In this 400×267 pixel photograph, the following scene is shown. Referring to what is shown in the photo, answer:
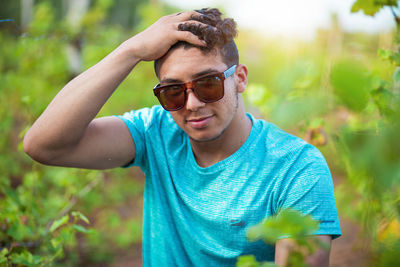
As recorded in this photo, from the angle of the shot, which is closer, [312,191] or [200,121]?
[312,191]

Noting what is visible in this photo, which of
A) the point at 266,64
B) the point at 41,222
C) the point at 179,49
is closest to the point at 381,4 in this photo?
the point at 179,49

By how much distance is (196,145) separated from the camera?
2105mm

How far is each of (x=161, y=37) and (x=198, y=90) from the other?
0.36 m

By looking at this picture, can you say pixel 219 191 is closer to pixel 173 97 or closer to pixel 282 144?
pixel 282 144

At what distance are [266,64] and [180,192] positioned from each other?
37.4ft

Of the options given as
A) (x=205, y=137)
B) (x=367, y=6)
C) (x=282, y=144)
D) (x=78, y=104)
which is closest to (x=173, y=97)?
(x=205, y=137)

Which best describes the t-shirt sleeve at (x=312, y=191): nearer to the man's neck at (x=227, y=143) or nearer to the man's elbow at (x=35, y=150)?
the man's neck at (x=227, y=143)

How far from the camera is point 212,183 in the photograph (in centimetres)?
196

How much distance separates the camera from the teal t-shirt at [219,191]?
168 centimetres

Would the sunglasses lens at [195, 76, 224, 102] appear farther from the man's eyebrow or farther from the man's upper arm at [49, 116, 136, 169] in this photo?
the man's upper arm at [49, 116, 136, 169]

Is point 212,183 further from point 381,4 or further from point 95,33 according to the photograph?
point 95,33

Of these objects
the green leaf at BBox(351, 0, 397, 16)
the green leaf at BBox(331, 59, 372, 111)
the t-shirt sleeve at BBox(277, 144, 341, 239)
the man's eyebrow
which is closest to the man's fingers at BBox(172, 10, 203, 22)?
the man's eyebrow

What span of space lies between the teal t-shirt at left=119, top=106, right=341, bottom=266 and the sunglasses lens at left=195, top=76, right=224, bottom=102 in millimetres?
325

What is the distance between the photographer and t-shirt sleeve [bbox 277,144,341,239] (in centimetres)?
156
